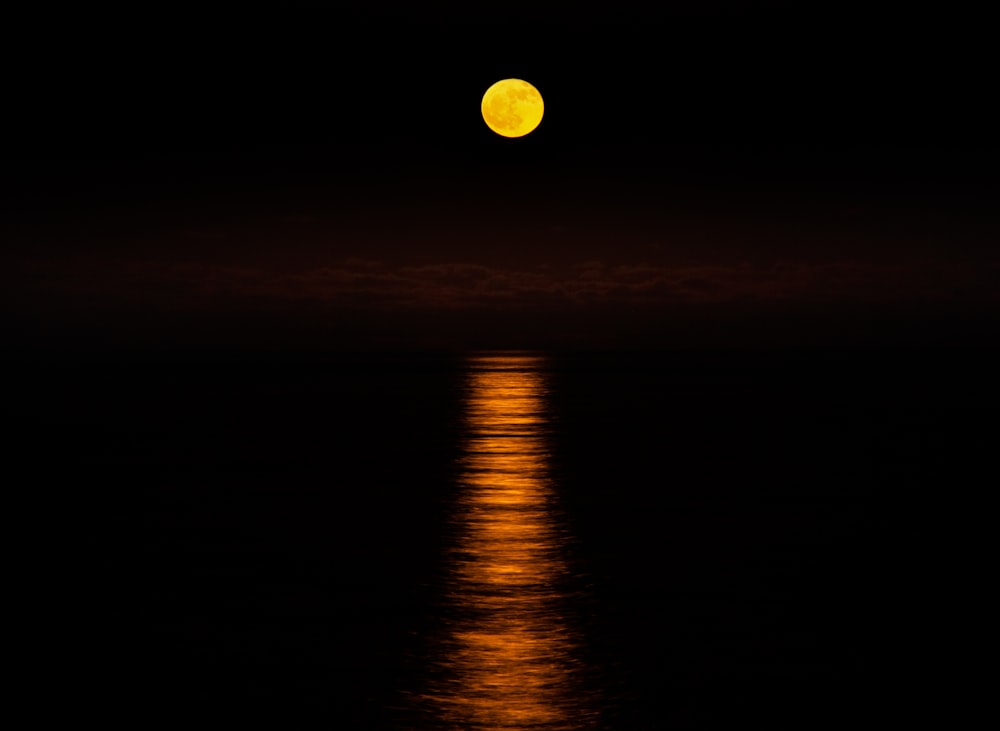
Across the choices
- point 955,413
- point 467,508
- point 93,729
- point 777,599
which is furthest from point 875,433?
point 93,729

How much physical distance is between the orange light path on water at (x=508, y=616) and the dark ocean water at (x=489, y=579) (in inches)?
2.6

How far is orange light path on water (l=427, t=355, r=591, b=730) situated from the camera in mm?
14992

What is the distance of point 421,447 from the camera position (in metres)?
53.6

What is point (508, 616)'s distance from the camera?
66.0 ft

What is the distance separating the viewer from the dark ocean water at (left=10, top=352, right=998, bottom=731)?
15672mm

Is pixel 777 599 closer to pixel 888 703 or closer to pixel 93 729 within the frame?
pixel 888 703

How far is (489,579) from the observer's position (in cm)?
2328

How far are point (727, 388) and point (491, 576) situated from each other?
356ft

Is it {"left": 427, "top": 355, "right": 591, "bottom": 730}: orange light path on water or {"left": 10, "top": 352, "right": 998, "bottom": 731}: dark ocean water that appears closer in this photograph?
{"left": 427, "top": 355, "right": 591, "bottom": 730}: orange light path on water

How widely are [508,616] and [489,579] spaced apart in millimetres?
3193

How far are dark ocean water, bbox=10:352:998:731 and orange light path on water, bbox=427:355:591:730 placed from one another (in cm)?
7

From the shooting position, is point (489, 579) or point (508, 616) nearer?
point (508, 616)

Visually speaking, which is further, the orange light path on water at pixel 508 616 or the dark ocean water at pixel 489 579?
the dark ocean water at pixel 489 579

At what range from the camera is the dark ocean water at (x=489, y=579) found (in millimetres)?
15672
